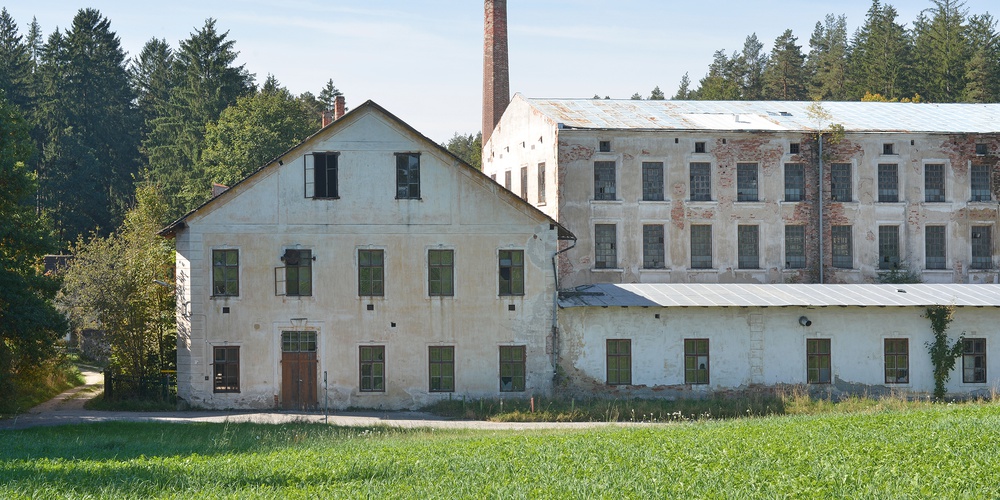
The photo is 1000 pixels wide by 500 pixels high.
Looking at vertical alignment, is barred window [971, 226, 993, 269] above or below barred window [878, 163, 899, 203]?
below

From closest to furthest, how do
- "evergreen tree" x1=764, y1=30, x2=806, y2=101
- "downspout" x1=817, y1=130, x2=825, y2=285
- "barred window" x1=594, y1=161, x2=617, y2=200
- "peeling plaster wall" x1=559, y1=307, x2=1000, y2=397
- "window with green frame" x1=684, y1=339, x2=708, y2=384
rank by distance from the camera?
1. "peeling plaster wall" x1=559, y1=307, x2=1000, y2=397
2. "window with green frame" x1=684, y1=339, x2=708, y2=384
3. "barred window" x1=594, y1=161, x2=617, y2=200
4. "downspout" x1=817, y1=130, x2=825, y2=285
5. "evergreen tree" x1=764, y1=30, x2=806, y2=101

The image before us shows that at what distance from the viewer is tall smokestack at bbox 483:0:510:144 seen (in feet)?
165

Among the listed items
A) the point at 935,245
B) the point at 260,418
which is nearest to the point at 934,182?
the point at 935,245

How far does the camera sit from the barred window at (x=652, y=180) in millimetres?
41375

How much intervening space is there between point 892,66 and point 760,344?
53.1 meters

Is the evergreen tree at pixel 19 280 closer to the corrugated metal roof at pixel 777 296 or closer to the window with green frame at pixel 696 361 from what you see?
the corrugated metal roof at pixel 777 296

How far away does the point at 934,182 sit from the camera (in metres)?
42.6

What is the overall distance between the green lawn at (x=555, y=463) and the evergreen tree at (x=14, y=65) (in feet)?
202

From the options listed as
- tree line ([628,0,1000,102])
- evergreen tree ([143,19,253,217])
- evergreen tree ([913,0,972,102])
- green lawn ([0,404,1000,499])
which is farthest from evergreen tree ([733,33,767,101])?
green lawn ([0,404,1000,499])

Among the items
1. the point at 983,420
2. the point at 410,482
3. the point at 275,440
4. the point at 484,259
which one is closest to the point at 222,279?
the point at 484,259

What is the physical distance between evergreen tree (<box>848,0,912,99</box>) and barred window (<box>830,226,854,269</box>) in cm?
3839

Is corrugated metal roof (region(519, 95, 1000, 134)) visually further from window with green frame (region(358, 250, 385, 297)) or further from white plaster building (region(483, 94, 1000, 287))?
window with green frame (region(358, 250, 385, 297))

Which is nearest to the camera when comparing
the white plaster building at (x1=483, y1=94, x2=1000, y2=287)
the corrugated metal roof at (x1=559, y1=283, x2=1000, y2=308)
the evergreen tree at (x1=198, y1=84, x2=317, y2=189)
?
the corrugated metal roof at (x1=559, y1=283, x2=1000, y2=308)

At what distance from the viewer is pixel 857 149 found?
1654 inches
